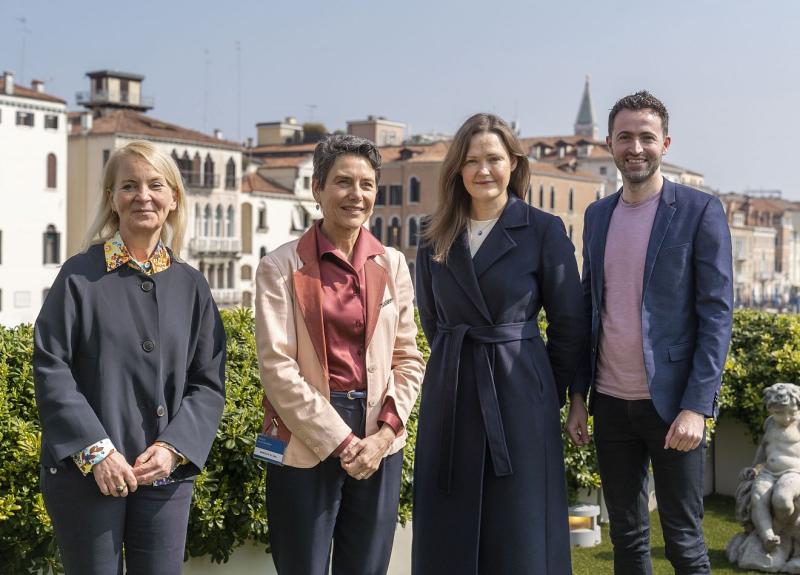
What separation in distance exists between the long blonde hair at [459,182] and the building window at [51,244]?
133 feet

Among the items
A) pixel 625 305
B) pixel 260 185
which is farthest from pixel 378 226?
pixel 625 305

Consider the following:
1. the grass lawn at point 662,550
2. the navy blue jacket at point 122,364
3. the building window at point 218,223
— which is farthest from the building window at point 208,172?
the navy blue jacket at point 122,364

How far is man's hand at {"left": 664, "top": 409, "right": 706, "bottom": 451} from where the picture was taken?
345cm

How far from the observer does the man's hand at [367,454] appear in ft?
10.5

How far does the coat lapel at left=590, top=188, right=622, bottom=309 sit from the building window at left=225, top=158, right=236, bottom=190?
45766 millimetres

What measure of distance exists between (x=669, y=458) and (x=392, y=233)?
2100 inches

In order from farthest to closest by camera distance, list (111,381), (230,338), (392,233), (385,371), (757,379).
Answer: (392,233), (757,379), (230,338), (385,371), (111,381)

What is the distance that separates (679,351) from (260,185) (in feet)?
161

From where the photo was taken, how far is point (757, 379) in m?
6.47

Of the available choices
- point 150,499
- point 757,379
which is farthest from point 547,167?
point 150,499

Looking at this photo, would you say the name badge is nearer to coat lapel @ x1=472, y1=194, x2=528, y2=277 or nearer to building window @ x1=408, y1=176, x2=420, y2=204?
coat lapel @ x1=472, y1=194, x2=528, y2=277

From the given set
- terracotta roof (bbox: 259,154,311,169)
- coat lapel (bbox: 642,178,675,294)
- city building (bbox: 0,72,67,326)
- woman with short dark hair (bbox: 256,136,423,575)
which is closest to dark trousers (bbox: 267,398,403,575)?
woman with short dark hair (bbox: 256,136,423,575)

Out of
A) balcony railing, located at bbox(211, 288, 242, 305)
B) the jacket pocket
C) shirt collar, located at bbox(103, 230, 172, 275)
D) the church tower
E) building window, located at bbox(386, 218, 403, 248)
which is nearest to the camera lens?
shirt collar, located at bbox(103, 230, 172, 275)

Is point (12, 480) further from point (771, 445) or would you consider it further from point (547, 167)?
point (547, 167)
